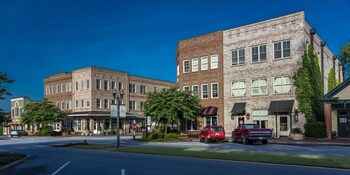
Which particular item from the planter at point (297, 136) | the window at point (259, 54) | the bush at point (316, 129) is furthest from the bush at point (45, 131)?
the bush at point (316, 129)

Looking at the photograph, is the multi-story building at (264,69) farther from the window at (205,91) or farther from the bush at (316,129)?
the bush at (316,129)

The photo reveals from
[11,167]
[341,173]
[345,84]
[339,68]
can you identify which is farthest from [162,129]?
[341,173]

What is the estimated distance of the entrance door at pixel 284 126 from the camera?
148 feet

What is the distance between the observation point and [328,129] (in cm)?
4019

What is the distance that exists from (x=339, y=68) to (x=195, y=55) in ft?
76.9

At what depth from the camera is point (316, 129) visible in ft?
136

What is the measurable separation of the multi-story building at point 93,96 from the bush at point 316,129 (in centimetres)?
4131

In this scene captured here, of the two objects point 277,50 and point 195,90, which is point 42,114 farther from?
point 277,50

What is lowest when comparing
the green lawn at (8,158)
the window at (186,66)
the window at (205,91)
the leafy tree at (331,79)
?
the green lawn at (8,158)

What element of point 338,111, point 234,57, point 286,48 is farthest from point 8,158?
point 234,57

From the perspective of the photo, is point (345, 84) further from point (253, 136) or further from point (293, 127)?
point (253, 136)

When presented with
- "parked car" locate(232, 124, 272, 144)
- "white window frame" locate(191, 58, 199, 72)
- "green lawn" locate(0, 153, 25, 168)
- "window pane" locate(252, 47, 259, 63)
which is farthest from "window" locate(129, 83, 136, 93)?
"green lawn" locate(0, 153, 25, 168)

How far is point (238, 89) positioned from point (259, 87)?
3.06 meters

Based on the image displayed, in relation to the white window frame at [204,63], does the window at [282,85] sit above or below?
below
